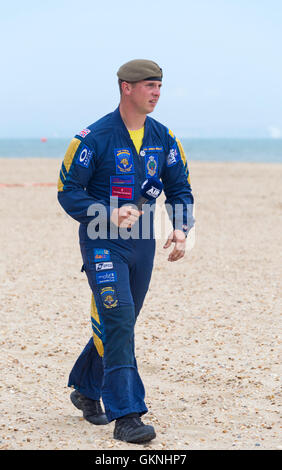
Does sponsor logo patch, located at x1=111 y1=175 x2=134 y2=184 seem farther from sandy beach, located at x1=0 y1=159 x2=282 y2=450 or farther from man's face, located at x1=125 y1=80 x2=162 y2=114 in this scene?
sandy beach, located at x1=0 y1=159 x2=282 y2=450

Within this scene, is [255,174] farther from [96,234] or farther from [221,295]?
[96,234]

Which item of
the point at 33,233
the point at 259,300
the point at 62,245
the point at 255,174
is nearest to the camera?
the point at 259,300

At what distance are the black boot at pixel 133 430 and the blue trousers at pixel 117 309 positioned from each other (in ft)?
0.19

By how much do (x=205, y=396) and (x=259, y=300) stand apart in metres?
3.09

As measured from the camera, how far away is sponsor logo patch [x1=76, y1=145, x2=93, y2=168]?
3.75 meters

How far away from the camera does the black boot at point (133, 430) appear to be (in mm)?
3834

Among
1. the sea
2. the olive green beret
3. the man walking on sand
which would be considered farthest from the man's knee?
the sea

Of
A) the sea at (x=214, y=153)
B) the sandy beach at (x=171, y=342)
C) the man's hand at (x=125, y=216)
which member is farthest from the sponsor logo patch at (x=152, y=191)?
the sea at (x=214, y=153)

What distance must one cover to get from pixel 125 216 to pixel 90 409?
4.85ft

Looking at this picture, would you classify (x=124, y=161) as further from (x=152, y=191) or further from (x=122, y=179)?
(x=152, y=191)

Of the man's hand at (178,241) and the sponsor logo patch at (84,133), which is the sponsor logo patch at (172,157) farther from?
the sponsor logo patch at (84,133)

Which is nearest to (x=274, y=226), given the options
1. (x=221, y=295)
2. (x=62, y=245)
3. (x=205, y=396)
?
(x=62, y=245)

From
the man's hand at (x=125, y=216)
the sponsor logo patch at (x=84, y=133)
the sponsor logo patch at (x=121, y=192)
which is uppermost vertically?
the sponsor logo patch at (x=84, y=133)
